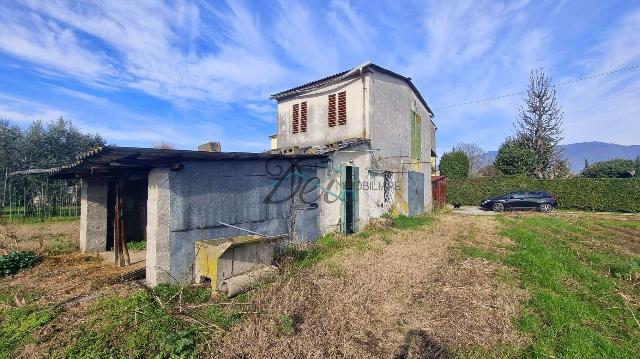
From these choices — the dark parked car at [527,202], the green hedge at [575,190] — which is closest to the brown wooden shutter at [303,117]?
the dark parked car at [527,202]

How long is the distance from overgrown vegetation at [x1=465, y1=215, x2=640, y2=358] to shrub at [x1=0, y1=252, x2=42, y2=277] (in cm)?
1043

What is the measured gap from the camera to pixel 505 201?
1980cm

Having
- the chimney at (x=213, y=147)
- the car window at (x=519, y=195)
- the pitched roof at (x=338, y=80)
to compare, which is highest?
the pitched roof at (x=338, y=80)

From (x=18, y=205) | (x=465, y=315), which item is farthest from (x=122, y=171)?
(x=18, y=205)

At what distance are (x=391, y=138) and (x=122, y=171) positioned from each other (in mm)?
10225

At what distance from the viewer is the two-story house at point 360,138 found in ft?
36.2

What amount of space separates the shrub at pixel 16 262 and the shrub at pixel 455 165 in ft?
97.9

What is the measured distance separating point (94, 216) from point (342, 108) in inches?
386

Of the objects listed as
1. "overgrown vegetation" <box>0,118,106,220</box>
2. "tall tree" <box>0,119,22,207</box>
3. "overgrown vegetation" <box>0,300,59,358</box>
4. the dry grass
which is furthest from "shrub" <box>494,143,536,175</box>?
"tall tree" <box>0,119,22,207</box>

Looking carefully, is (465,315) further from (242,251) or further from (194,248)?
(194,248)

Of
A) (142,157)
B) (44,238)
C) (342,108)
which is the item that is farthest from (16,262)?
(342,108)

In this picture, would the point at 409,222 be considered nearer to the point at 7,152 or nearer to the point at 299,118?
the point at 299,118

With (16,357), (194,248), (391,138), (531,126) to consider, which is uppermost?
(531,126)

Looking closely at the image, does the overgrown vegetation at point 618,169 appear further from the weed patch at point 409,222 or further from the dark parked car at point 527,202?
the weed patch at point 409,222
